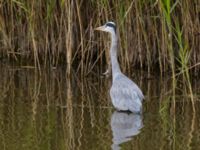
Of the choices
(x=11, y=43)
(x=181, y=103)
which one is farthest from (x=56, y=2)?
(x=181, y=103)

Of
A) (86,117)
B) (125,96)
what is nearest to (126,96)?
(125,96)

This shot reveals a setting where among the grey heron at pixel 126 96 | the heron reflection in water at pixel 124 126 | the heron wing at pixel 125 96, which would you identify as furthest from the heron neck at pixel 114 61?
the heron reflection in water at pixel 124 126

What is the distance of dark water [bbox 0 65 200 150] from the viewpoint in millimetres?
6734

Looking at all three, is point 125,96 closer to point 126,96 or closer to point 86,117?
point 126,96

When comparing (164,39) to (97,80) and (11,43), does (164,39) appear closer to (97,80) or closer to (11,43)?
(97,80)

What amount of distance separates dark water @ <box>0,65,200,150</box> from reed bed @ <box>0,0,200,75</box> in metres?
0.35

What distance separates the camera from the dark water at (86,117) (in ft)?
22.1

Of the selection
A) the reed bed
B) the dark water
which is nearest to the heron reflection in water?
the dark water

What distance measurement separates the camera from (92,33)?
10.3m

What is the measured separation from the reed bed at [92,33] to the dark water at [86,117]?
1.14ft

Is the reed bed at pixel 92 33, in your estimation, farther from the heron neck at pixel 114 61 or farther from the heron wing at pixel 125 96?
the heron wing at pixel 125 96

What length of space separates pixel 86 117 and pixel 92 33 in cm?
274

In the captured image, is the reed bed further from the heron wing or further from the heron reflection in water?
the heron reflection in water

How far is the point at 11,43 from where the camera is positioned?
10.9m
